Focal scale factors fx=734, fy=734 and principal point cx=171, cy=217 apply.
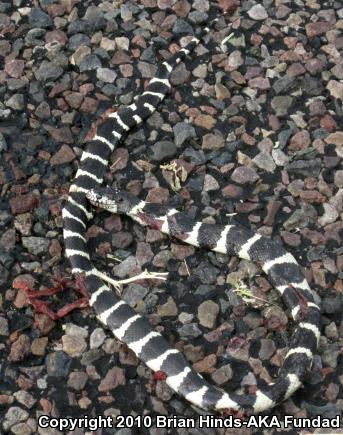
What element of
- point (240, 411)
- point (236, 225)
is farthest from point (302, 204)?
point (240, 411)

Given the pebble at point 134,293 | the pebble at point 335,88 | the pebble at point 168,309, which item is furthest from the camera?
the pebble at point 335,88

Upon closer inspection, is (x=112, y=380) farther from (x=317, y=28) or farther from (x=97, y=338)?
(x=317, y=28)

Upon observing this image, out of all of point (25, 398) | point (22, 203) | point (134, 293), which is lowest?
point (25, 398)

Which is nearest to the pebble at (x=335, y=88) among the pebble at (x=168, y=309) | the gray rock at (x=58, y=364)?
the pebble at (x=168, y=309)

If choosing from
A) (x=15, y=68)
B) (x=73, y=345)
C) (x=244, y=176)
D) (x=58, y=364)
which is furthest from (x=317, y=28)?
(x=58, y=364)

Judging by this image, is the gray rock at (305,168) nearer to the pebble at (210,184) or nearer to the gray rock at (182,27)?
the pebble at (210,184)

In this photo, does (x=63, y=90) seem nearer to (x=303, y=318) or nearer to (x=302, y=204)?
(x=302, y=204)
